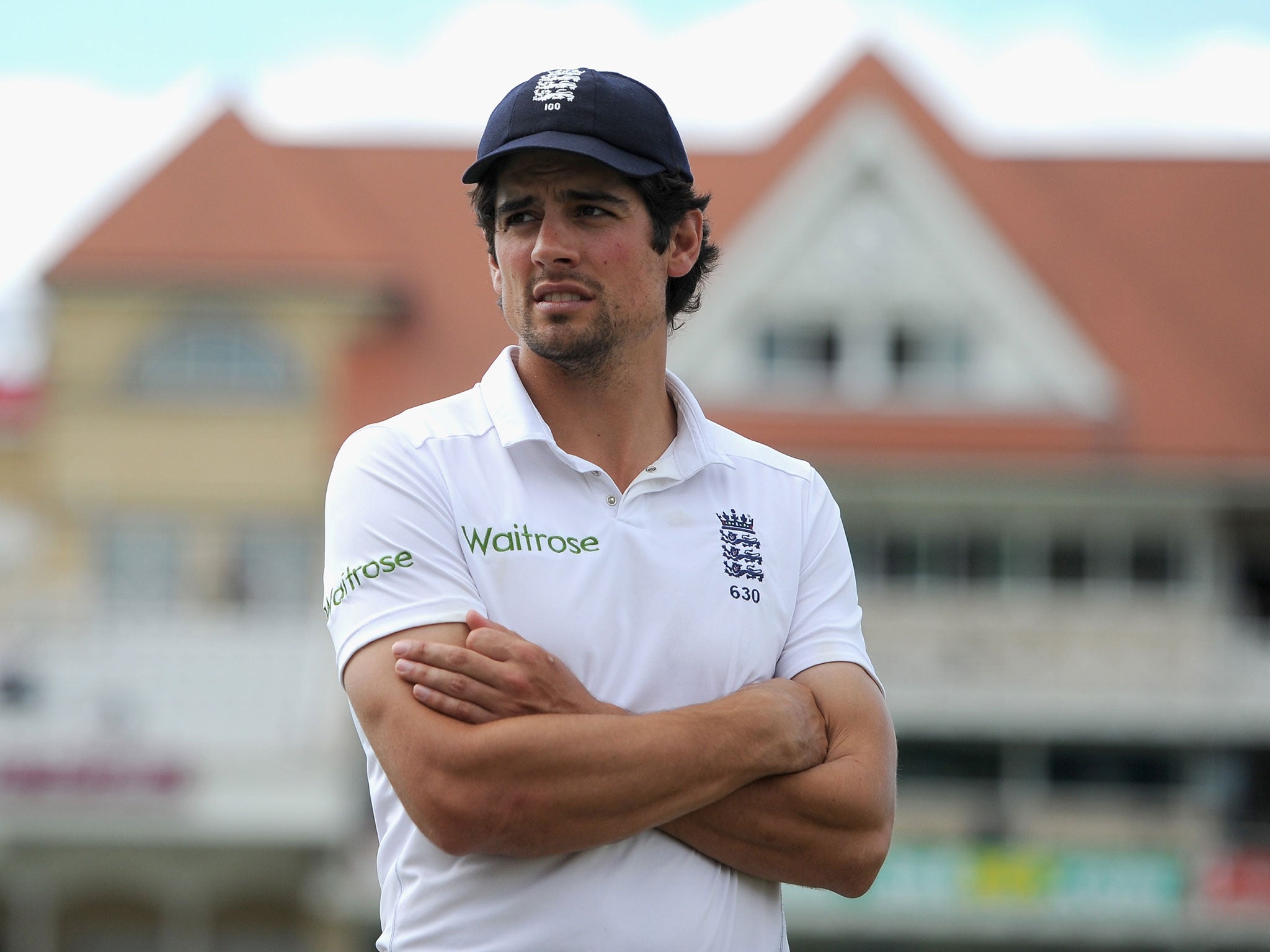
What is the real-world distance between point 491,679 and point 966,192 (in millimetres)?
30258

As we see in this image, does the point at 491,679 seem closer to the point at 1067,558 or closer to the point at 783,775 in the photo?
the point at 783,775

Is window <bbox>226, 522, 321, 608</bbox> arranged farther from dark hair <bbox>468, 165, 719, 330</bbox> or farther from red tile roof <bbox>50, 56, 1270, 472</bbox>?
dark hair <bbox>468, 165, 719, 330</bbox>

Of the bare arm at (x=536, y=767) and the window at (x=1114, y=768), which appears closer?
the bare arm at (x=536, y=767)

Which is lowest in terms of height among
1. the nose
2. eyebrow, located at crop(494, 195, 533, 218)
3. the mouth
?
the mouth

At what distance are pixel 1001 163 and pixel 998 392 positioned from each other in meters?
6.06

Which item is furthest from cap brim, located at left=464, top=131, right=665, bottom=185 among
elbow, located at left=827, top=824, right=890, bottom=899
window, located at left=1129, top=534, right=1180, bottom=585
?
window, located at left=1129, top=534, right=1180, bottom=585

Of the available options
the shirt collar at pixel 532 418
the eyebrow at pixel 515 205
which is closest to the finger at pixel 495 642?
the shirt collar at pixel 532 418

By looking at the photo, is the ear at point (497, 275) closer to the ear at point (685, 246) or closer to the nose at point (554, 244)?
the nose at point (554, 244)

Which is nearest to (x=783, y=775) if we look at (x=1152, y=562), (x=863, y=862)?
(x=863, y=862)

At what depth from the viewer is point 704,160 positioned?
34.7m

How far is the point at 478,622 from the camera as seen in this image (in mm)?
3053

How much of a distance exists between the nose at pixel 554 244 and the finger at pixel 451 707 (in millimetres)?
736

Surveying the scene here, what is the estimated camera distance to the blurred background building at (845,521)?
28234 mm

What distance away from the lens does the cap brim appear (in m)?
3.15
